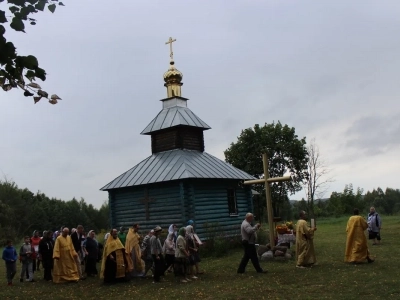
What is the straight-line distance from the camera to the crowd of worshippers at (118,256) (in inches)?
474

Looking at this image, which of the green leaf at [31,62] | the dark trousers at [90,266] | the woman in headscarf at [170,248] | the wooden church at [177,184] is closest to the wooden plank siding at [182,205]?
the wooden church at [177,184]

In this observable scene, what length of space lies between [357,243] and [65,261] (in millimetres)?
8087

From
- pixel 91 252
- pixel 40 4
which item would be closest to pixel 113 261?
pixel 91 252

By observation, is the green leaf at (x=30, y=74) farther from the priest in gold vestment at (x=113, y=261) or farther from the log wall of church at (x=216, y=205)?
the log wall of church at (x=216, y=205)

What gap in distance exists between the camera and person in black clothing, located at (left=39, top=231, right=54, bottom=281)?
13.4m

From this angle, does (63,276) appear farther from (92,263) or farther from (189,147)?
(189,147)

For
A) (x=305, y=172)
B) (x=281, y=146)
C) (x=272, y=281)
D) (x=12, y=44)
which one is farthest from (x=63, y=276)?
(x=305, y=172)

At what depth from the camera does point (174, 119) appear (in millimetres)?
21250

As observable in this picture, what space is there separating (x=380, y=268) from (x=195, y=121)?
12123 mm

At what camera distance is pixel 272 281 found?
10641 mm

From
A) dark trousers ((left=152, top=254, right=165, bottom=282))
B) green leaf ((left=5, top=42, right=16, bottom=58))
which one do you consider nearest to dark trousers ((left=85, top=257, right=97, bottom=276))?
dark trousers ((left=152, top=254, right=165, bottom=282))

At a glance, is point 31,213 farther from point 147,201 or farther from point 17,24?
point 17,24

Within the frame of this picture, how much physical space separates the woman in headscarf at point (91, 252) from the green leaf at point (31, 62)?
10501 millimetres

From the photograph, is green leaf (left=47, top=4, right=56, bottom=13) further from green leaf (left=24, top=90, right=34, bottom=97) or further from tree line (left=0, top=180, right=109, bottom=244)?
tree line (left=0, top=180, right=109, bottom=244)
